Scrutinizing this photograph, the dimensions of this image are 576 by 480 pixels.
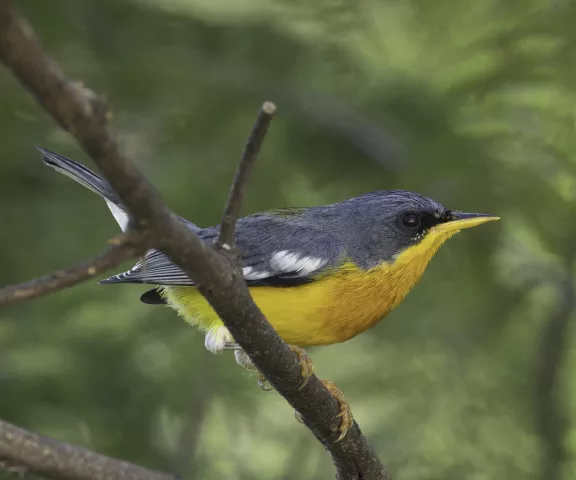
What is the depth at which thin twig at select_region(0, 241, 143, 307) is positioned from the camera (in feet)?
5.46

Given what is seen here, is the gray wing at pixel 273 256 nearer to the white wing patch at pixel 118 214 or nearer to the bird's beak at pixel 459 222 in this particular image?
the white wing patch at pixel 118 214

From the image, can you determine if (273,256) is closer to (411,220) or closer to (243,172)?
(411,220)

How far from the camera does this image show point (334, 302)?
3.86 metres

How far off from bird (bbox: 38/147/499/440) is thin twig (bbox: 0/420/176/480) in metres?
1.20

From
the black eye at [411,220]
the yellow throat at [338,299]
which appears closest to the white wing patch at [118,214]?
the yellow throat at [338,299]

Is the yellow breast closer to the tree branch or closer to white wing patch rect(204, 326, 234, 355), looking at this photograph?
white wing patch rect(204, 326, 234, 355)

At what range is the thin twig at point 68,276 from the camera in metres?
1.67

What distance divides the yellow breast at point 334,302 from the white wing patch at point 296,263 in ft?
0.30

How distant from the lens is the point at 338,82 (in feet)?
16.2

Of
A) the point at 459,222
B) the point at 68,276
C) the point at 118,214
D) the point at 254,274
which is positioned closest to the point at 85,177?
the point at 118,214

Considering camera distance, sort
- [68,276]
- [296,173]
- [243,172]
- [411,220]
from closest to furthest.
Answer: [68,276] → [243,172] → [411,220] → [296,173]

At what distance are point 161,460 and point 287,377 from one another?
2.40 metres

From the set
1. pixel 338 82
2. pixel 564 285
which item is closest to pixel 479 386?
pixel 564 285

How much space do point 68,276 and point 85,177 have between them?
91.6 inches
